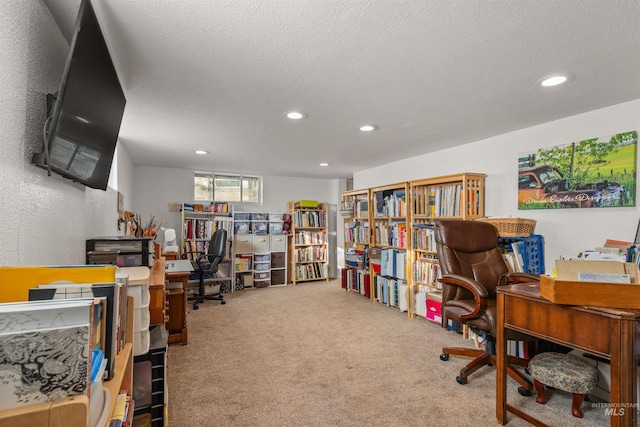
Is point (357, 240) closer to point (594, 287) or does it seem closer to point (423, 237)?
point (423, 237)

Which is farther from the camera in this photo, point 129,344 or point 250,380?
point 250,380

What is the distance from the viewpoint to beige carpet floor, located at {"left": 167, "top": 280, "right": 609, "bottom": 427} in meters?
1.90

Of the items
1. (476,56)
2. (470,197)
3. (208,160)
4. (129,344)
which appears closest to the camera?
(129,344)

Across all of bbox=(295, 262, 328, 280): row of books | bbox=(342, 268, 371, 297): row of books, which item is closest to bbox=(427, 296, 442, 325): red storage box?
bbox=(342, 268, 371, 297): row of books

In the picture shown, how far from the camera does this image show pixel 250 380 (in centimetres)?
233

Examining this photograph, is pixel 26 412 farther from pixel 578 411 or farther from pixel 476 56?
pixel 578 411

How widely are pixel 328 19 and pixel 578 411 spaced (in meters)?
2.61

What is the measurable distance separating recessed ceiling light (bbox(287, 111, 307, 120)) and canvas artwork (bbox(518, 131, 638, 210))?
2.12 m

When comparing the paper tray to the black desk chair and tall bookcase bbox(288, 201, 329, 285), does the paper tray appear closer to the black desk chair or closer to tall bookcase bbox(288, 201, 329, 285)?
the black desk chair

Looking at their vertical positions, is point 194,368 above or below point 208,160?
below

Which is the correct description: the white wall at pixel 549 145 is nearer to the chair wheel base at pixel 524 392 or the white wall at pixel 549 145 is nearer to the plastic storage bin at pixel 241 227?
the chair wheel base at pixel 524 392

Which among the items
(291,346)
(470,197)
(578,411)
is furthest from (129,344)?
(470,197)

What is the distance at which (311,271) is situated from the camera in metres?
6.18

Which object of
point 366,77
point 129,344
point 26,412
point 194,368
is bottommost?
point 194,368
